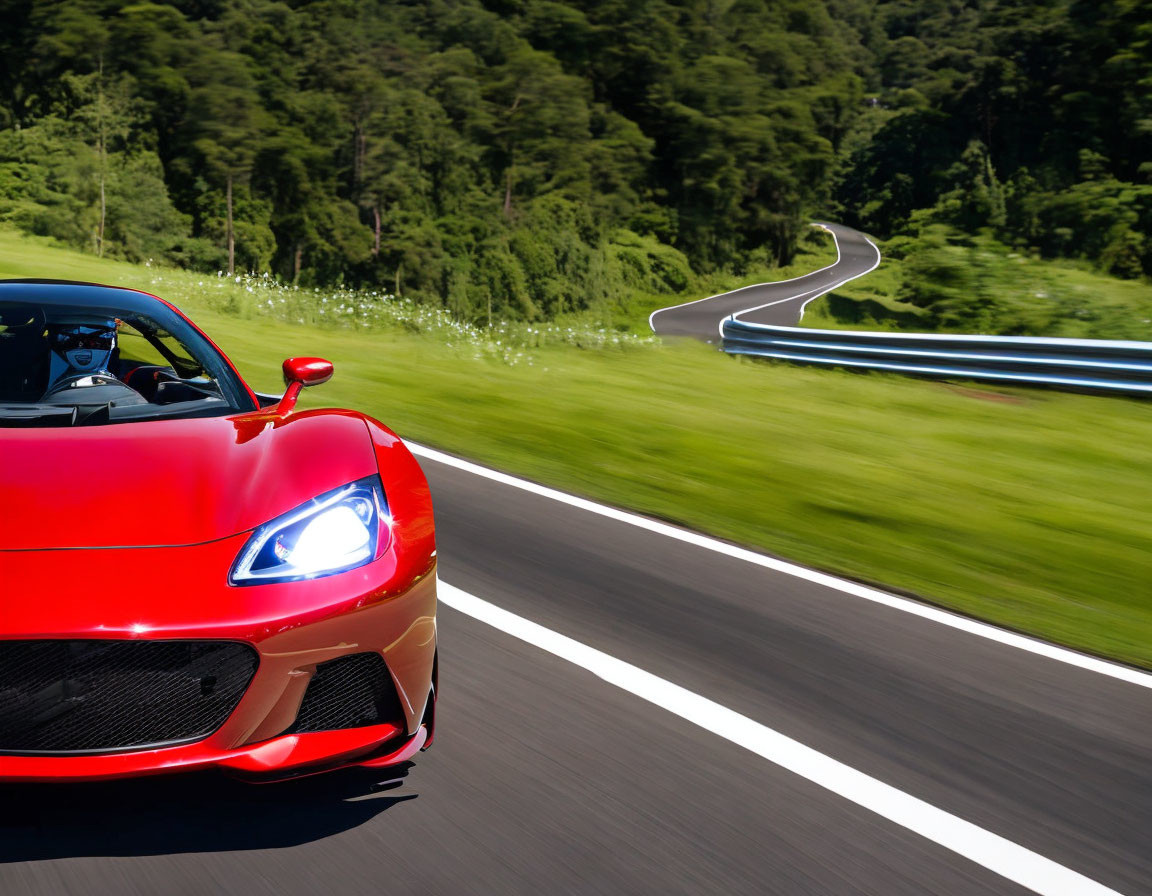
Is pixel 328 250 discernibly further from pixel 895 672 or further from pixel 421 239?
pixel 895 672

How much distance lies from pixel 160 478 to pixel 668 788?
5.35 ft

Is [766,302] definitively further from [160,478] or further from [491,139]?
[160,478]

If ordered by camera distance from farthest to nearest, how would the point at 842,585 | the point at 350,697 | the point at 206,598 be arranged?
the point at 842,585, the point at 350,697, the point at 206,598

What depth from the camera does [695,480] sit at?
25.1ft

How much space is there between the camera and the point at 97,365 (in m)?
4.30

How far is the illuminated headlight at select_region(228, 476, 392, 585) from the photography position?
2.90 meters

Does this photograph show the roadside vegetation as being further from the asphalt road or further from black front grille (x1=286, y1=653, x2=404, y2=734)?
black front grille (x1=286, y1=653, x2=404, y2=734)

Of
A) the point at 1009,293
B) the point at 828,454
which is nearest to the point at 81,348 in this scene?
the point at 828,454

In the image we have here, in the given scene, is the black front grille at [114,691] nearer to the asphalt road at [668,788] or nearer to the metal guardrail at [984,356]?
the asphalt road at [668,788]

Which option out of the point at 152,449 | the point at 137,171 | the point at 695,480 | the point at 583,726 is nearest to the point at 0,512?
the point at 152,449

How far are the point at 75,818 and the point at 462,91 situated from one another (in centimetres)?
7134

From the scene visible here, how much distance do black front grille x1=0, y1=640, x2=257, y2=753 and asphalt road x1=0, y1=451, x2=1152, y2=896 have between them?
0.31m

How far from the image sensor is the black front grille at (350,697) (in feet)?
9.27

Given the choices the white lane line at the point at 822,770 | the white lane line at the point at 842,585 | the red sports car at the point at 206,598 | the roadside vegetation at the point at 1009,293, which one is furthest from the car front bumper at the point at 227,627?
the roadside vegetation at the point at 1009,293
